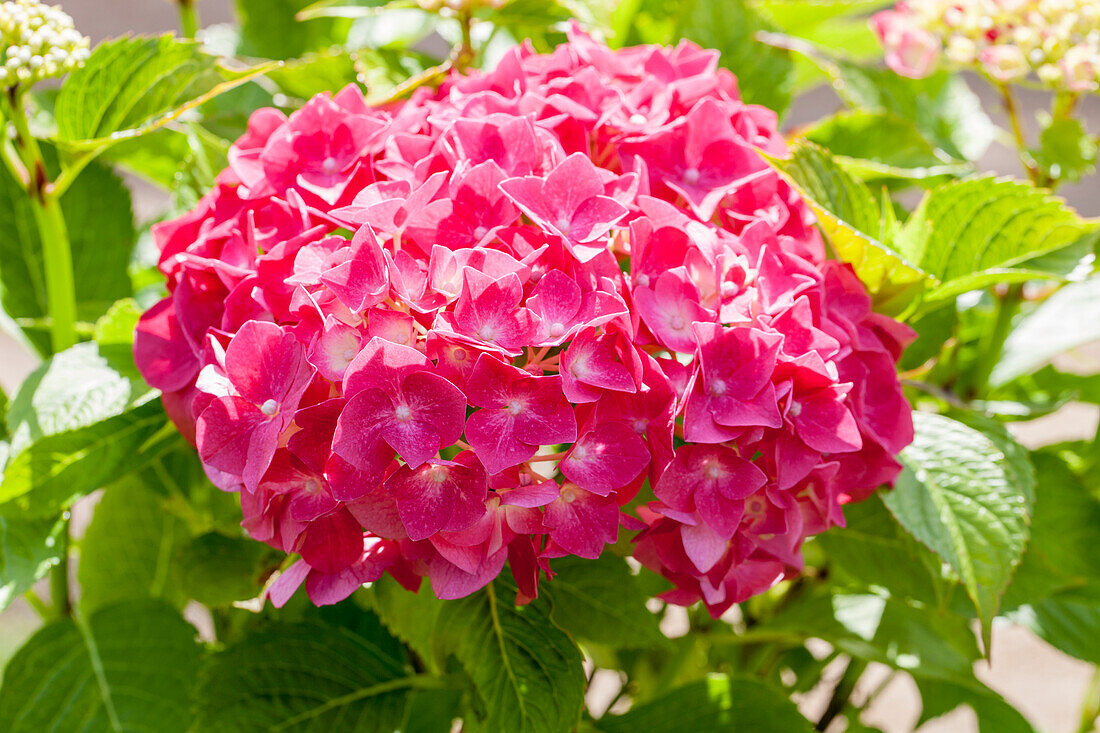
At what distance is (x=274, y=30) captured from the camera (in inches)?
31.2

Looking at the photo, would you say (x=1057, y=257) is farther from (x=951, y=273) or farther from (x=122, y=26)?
(x=122, y=26)

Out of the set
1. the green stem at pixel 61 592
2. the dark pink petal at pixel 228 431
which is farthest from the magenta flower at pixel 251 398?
the green stem at pixel 61 592

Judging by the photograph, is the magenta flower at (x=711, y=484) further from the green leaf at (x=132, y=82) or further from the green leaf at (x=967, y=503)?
the green leaf at (x=132, y=82)

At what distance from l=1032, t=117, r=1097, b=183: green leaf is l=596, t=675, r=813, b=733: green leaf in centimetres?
37

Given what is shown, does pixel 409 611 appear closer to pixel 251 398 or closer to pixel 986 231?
pixel 251 398

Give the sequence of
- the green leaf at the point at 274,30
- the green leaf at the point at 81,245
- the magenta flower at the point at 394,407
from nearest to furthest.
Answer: the magenta flower at the point at 394,407, the green leaf at the point at 81,245, the green leaf at the point at 274,30

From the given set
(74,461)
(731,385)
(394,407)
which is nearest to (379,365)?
(394,407)

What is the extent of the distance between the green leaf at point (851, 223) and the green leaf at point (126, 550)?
0.49m

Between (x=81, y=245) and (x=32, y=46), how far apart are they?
25 centimetres

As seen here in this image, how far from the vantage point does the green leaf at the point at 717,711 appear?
59 cm

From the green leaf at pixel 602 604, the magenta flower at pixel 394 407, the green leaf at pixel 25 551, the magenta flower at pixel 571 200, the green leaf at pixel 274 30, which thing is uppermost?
the magenta flower at pixel 571 200

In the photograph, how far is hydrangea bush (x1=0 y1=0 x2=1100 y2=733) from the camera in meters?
0.39

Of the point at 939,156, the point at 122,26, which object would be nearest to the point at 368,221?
the point at 939,156

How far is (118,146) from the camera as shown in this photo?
642 millimetres
